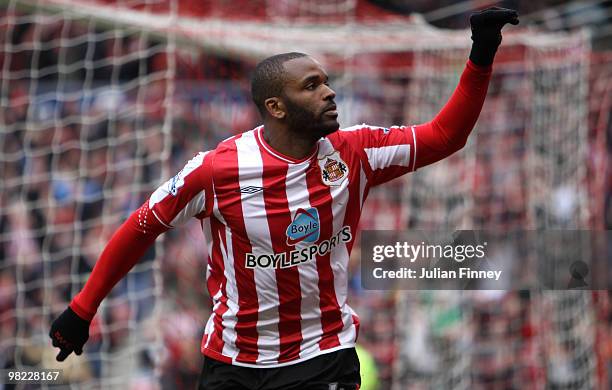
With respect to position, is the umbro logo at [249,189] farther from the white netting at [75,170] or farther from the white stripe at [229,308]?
the white netting at [75,170]

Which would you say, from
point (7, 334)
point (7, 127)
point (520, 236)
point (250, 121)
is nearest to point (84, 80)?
point (7, 127)

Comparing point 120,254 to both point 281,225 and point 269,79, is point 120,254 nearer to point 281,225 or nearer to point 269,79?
point 281,225

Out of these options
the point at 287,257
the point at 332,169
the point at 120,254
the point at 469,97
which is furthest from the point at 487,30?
the point at 120,254

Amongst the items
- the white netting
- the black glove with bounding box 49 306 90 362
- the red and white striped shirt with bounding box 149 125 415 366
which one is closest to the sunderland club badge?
the red and white striped shirt with bounding box 149 125 415 366

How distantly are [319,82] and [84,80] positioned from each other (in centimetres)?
234

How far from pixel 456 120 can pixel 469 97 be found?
0.08 m

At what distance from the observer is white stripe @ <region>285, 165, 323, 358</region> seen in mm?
2791

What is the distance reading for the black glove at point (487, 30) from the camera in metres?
2.62

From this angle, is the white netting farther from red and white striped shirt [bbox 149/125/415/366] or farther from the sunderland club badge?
the sunderland club badge

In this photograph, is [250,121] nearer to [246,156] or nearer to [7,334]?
[7,334]

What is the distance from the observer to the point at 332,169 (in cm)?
281

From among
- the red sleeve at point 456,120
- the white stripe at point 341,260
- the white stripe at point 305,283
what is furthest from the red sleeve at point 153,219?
the red sleeve at point 456,120

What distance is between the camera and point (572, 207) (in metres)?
4.62

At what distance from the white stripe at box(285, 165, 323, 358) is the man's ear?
6.0 inches
